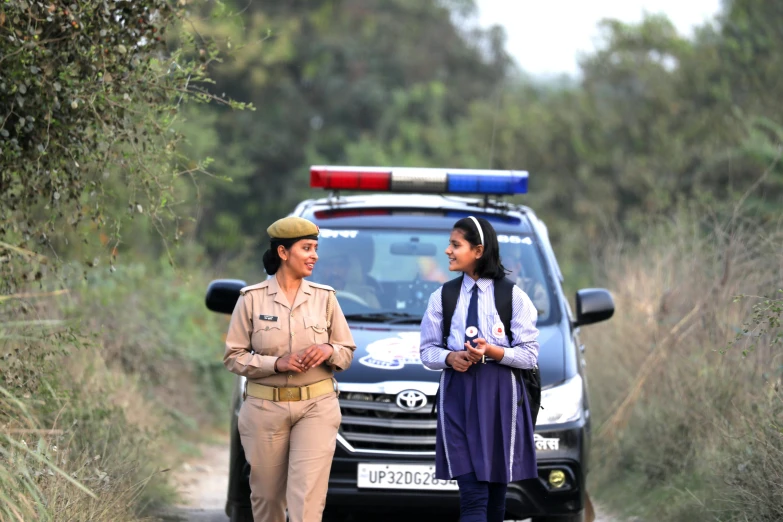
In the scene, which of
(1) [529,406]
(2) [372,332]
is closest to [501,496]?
(1) [529,406]

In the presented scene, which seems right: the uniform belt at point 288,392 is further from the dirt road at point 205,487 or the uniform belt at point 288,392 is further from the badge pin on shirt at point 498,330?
the dirt road at point 205,487

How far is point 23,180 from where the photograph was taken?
631 cm

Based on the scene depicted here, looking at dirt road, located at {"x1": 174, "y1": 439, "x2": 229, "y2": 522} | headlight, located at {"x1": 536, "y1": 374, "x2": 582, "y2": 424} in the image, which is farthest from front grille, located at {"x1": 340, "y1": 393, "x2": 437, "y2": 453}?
dirt road, located at {"x1": 174, "y1": 439, "x2": 229, "y2": 522}

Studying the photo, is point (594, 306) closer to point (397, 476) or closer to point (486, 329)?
point (397, 476)

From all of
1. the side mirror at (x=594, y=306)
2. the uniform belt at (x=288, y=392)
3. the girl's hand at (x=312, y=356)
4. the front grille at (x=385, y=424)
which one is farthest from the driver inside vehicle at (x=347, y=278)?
the girl's hand at (x=312, y=356)

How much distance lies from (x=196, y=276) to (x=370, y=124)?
19985 millimetres

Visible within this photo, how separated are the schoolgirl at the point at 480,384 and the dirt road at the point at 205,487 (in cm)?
268

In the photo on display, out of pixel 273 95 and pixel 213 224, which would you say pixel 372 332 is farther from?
pixel 273 95

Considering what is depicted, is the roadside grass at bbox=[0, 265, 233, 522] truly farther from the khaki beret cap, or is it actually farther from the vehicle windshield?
the khaki beret cap

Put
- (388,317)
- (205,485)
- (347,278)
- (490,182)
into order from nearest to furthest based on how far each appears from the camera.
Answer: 1. (388,317)
2. (347,278)
3. (490,182)
4. (205,485)

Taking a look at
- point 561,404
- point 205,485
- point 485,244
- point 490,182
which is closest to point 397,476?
point 561,404

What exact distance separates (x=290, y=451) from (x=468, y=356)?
83 centimetres

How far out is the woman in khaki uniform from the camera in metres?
5.29

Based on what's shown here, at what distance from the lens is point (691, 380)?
8.76 metres
